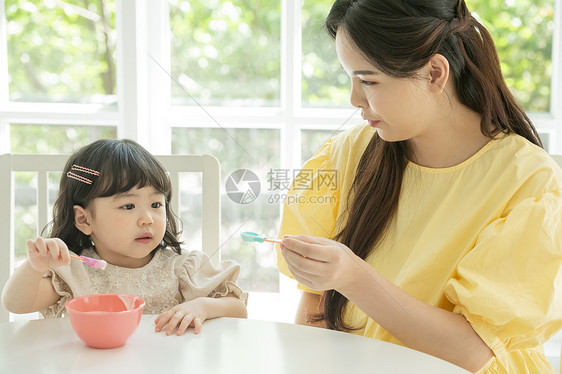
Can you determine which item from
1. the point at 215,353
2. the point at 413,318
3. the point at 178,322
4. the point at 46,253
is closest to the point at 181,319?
the point at 178,322

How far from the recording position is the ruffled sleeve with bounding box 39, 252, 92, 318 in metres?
1.07

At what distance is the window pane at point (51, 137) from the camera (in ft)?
6.18

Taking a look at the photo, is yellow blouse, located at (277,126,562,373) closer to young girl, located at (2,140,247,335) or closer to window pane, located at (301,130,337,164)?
young girl, located at (2,140,247,335)

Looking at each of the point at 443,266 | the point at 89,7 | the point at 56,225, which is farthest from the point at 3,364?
the point at 89,7

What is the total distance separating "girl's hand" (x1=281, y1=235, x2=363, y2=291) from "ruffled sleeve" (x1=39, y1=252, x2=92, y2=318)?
42cm

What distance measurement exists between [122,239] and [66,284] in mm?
122

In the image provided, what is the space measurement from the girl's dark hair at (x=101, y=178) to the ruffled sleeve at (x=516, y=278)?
0.57m

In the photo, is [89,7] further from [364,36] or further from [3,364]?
[3,364]

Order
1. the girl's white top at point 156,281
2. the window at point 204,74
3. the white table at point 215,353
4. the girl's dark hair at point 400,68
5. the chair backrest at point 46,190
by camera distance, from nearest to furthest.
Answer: the white table at point 215,353 → the girl's dark hair at point 400,68 → the girl's white top at point 156,281 → the chair backrest at point 46,190 → the window at point 204,74

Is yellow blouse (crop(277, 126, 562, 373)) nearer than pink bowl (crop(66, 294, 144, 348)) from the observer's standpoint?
No

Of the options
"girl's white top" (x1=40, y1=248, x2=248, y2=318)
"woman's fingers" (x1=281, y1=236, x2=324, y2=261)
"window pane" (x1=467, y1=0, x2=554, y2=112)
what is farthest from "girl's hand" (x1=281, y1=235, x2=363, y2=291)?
"window pane" (x1=467, y1=0, x2=554, y2=112)

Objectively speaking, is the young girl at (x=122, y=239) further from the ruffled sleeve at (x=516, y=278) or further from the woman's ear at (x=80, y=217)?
the ruffled sleeve at (x=516, y=278)

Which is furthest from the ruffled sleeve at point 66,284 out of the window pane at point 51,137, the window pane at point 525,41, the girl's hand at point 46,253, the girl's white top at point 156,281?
the window pane at point 525,41

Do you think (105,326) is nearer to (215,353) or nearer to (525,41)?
(215,353)
